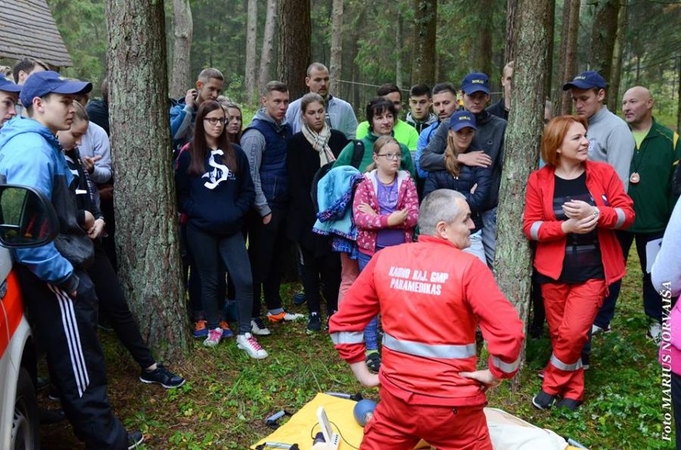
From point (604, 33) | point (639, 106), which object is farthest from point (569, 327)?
point (604, 33)

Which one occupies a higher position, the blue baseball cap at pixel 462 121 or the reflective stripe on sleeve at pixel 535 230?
the blue baseball cap at pixel 462 121

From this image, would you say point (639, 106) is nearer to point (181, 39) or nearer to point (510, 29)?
point (510, 29)

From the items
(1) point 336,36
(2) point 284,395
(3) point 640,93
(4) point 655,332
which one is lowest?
(2) point 284,395

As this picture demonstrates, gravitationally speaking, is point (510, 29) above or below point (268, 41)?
below

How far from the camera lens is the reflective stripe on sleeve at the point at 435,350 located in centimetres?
285

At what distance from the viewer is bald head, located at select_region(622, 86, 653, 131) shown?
18.6 feet

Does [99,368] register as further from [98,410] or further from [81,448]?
[81,448]

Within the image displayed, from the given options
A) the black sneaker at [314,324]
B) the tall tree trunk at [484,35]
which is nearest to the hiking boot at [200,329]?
the black sneaker at [314,324]

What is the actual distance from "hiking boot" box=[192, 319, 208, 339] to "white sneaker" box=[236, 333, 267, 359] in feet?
1.25

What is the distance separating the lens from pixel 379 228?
5145 mm

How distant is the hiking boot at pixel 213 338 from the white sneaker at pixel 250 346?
0.61 ft

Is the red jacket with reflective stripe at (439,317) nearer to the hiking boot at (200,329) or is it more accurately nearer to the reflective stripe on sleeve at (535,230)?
the reflective stripe on sleeve at (535,230)

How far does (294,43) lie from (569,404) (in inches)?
216

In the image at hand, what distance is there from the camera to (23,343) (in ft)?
10.1
